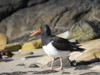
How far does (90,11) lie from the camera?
62.5 ft

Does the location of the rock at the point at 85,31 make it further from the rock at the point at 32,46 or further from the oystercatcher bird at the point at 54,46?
the oystercatcher bird at the point at 54,46

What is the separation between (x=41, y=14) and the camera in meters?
19.7

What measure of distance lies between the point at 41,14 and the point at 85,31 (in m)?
10.8

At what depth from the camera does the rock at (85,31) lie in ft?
28.7

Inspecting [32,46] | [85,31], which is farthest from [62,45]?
[32,46]

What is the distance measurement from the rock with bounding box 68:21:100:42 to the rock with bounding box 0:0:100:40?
8.06m

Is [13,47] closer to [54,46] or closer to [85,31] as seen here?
[85,31]

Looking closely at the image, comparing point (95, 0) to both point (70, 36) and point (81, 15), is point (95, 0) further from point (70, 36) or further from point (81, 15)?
point (70, 36)

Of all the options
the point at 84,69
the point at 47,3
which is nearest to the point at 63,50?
the point at 84,69

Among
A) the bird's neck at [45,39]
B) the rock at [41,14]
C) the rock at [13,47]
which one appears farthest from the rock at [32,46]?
the bird's neck at [45,39]

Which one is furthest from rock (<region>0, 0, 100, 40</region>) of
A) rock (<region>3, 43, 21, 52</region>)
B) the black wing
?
the black wing

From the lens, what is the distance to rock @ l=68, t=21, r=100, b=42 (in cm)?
→ 874

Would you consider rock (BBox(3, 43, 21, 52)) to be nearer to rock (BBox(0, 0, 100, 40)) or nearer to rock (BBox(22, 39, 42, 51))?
rock (BBox(22, 39, 42, 51))

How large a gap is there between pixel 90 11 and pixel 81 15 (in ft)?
3.64
